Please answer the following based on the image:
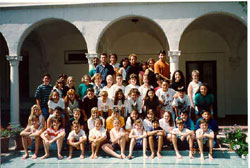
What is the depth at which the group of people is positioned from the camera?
5.84 meters

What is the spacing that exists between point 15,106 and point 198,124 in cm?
525

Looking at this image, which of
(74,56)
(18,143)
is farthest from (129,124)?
(74,56)

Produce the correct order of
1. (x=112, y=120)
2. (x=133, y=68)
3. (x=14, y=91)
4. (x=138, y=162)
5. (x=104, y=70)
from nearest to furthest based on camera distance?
1. (x=138, y=162)
2. (x=112, y=120)
3. (x=104, y=70)
4. (x=133, y=68)
5. (x=14, y=91)

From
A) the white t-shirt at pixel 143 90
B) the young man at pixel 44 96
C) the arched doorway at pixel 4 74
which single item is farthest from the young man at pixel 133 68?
the arched doorway at pixel 4 74

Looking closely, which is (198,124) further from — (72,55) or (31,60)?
(31,60)

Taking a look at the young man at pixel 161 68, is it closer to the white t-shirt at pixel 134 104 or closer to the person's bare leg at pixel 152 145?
the white t-shirt at pixel 134 104

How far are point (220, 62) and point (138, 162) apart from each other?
280 inches

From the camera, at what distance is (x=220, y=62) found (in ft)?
37.2

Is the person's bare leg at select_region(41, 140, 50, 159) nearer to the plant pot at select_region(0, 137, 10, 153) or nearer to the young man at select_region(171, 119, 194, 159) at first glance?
the plant pot at select_region(0, 137, 10, 153)

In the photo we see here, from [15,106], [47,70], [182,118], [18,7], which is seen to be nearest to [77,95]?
[182,118]

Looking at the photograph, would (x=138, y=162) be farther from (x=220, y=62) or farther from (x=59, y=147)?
(x=220, y=62)

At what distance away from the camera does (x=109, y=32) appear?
36.1 ft

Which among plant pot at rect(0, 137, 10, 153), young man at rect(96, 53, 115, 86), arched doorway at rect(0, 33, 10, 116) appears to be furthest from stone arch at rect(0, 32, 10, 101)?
young man at rect(96, 53, 115, 86)

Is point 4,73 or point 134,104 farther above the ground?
point 4,73
